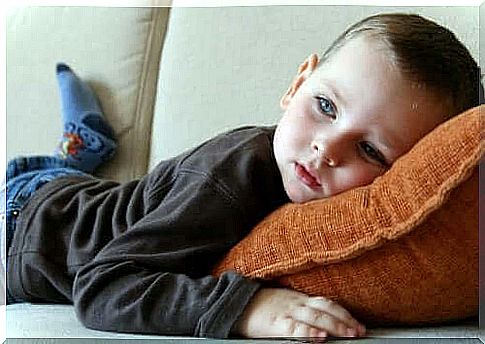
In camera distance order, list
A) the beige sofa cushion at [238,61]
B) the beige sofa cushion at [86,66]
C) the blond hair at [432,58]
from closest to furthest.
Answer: the blond hair at [432,58], the beige sofa cushion at [238,61], the beige sofa cushion at [86,66]

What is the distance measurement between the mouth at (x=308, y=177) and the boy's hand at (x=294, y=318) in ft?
0.49

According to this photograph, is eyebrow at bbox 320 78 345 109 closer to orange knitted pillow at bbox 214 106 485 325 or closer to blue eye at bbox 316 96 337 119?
blue eye at bbox 316 96 337 119

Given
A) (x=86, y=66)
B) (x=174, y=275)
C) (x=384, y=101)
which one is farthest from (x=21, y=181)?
(x=384, y=101)

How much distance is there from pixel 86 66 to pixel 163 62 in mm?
135

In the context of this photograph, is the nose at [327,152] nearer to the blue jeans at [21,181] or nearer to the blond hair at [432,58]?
the blond hair at [432,58]

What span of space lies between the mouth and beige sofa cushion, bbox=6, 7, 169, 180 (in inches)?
24.2

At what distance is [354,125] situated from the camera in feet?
3.47

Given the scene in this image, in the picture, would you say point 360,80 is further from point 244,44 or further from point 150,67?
point 150,67

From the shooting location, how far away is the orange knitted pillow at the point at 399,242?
922 millimetres

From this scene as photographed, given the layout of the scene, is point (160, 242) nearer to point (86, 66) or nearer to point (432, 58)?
point (432, 58)

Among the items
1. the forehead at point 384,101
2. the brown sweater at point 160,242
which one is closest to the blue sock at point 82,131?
the brown sweater at point 160,242

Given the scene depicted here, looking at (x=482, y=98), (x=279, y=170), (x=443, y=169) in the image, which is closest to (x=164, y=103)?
(x=279, y=170)

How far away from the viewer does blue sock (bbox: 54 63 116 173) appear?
1.59 meters

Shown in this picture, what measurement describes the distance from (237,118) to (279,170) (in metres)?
0.46
